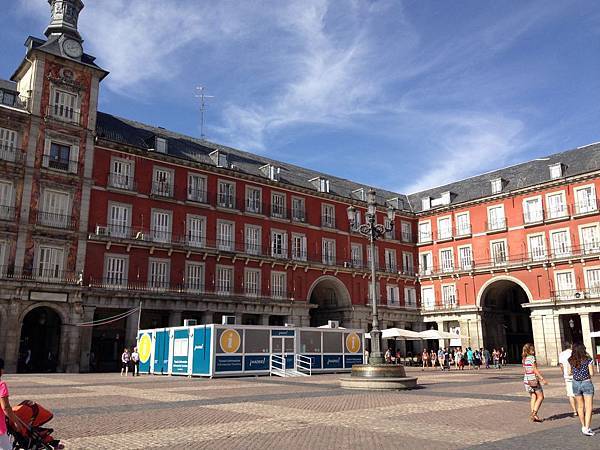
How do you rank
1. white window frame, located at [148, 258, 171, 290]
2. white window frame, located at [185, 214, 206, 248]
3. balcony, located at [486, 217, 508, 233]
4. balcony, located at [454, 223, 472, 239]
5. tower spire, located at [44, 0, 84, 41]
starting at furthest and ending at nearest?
1. balcony, located at [454, 223, 472, 239]
2. balcony, located at [486, 217, 508, 233]
3. white window frame, located at [185, 214, 206, 248]
4. tower spire, located at [44, 0, 84, 41]
5. white window frame, located at [148, 258, 171, 290]

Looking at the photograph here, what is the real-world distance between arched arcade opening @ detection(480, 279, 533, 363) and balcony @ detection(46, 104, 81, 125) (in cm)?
3465

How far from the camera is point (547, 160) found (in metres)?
45.9

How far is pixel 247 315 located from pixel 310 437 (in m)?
33.0

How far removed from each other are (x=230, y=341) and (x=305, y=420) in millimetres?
15983

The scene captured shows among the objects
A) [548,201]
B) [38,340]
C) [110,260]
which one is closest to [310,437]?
[110,260]

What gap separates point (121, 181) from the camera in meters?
34.8

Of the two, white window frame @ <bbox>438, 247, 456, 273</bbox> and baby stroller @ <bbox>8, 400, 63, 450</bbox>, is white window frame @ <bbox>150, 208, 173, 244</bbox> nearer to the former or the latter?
white window frame @ <bbox>438, 247, 456, 273</bbox>

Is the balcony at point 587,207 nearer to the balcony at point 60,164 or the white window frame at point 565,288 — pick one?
the white window frame at point 565,288

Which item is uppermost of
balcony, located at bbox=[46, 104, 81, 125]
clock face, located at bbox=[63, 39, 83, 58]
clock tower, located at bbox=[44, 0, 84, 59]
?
clock tower, located at bbox=[44, 0, 84, 59]

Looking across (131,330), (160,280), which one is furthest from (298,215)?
(131,330)

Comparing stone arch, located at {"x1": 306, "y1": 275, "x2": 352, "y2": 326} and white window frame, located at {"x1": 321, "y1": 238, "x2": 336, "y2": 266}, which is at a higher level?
white window frame, located at {"x1": 321, "y1": 238, "x2": 336, "y2": 266}

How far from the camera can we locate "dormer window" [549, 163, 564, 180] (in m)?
42.0

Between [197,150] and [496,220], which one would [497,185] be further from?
[197,150]

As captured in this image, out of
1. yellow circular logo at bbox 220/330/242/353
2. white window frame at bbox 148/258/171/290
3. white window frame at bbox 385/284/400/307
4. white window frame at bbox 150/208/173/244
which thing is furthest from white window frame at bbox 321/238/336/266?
yellow circular logo at bbox 220/330/242/353
